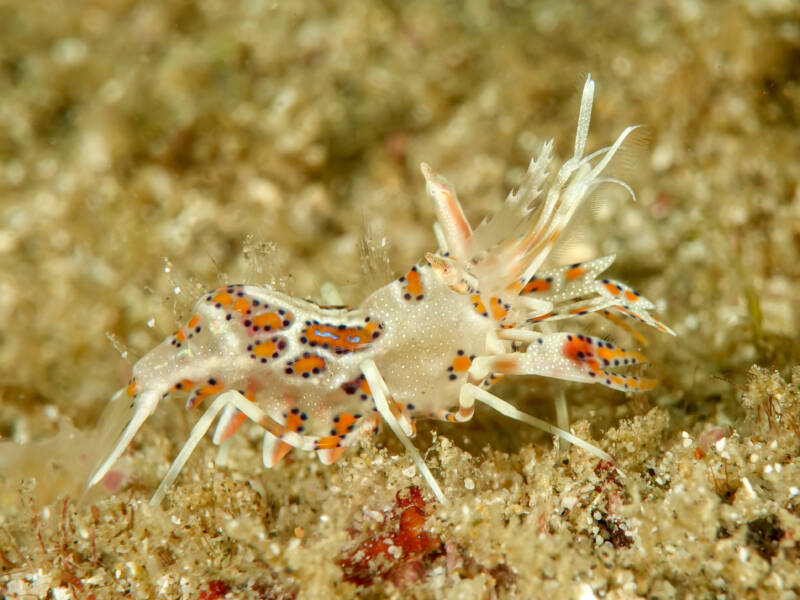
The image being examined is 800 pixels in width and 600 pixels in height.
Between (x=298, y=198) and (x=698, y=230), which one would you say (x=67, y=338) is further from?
(x=698, y=230)

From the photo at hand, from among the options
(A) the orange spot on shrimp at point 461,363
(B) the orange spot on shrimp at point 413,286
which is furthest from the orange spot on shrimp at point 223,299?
(A) the orange spot on shrimp at point 461,363

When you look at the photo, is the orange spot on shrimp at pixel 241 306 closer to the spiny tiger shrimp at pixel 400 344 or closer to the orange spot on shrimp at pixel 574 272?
the spiny tiger shrimp at pixel 400 344

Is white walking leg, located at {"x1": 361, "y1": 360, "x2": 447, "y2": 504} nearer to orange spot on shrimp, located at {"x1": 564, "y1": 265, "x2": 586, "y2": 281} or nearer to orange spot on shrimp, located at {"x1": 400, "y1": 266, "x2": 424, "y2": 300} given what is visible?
orange spot on shrimp, located at {"x1": 400, "y1": 266, "x2": 424, "y2": 300}

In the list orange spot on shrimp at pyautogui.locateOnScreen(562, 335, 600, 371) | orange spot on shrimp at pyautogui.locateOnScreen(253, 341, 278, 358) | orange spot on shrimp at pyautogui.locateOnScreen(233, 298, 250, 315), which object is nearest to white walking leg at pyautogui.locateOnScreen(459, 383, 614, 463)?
orange spot on shrimp at pyautogui.locateOnScreen(562, 335, 600, 371)

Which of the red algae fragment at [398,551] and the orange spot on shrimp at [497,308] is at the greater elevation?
the orange spot on shrimp at [497,308]

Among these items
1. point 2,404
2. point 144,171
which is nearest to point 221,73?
point 144,171

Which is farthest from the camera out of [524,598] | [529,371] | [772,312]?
[772,312]

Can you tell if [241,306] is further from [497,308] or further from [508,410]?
[508,410]
